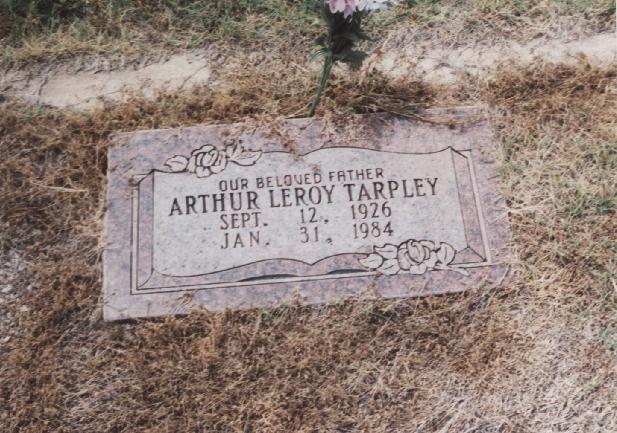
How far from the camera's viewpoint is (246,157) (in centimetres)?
262

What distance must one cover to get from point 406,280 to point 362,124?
671 millimetres

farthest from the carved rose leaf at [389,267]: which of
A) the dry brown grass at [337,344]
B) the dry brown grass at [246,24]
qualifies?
the dry brown grass at [246,24]

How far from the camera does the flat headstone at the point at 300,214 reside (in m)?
2.43

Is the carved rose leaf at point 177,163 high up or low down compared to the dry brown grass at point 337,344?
up

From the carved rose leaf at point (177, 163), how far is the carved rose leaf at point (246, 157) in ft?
0.62

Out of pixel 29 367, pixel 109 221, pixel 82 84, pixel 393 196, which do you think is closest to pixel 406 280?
pixel 393 196

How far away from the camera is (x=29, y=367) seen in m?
2.37

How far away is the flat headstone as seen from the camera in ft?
7.98

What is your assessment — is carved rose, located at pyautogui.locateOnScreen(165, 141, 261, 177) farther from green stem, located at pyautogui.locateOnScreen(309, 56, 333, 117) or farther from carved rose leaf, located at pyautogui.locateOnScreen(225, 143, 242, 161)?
green stem, located at pyautogui.locateOnScreen(309, 56, 333, 117)

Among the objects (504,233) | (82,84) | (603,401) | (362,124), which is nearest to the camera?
(603,401)

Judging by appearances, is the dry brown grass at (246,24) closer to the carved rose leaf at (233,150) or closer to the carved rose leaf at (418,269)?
the carved rose leaf at (233,150)

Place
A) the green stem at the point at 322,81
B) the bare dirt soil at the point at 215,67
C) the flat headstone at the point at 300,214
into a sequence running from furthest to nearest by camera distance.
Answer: the bare dirt soil at the point at 215,67 → the green stem at the point at 322,81 → the flat headstone at the point at 300,214

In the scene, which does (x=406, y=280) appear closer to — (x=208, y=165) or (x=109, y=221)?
(x=208, y=165)

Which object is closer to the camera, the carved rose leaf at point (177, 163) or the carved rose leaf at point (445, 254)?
the carved rose leaf at point (445, 254)
